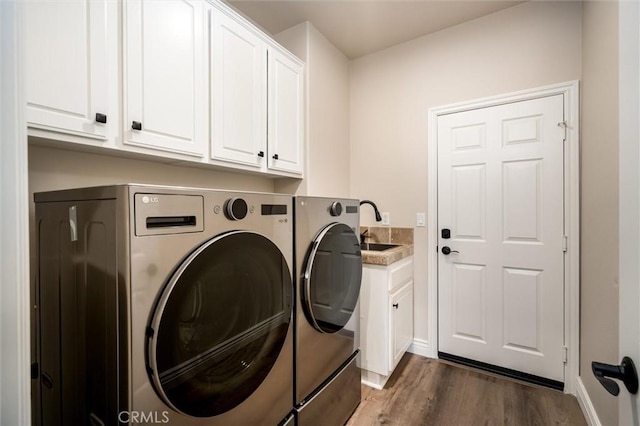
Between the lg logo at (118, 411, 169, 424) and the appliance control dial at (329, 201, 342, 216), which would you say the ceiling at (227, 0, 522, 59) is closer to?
the appliance control dial at (329, 201, 342, 216)

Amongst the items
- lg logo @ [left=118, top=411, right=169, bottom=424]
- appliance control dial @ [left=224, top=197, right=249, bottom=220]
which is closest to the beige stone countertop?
appliance control dial @ [left=224, top=197, right=249, bottom=220]

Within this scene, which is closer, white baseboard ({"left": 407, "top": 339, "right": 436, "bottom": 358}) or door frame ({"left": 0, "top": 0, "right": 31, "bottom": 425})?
door frame ({"left": 0, "top": 0, "right": 31, "bottom": 425})

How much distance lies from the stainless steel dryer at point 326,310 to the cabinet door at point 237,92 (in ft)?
2.12

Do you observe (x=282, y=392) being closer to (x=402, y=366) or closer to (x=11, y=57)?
(x=11, y=57)

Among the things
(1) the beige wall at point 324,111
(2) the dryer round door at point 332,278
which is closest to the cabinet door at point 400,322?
(2) the dryer round door at point 332,278

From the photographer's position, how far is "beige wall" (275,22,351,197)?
220 cm

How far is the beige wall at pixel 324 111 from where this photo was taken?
220cm

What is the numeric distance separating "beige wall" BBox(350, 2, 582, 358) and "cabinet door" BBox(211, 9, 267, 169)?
47.5 inches

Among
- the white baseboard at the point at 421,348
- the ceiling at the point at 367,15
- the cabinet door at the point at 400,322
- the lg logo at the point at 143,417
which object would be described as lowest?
the white baseboard at the point at 421,348

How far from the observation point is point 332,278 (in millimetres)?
1461

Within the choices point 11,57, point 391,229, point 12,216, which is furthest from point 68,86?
point 391,229

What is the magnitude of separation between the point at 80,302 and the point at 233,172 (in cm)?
127

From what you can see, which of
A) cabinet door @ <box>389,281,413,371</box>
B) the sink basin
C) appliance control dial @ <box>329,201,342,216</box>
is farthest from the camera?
the sink basin

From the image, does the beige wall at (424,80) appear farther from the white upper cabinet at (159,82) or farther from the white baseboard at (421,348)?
the white upper cabinet at (159,82)
